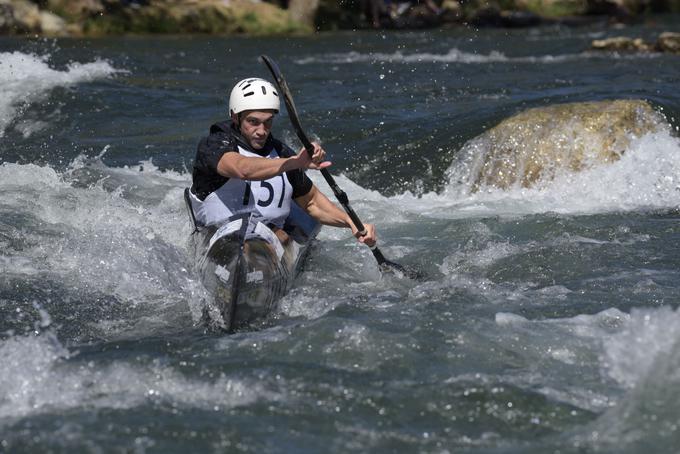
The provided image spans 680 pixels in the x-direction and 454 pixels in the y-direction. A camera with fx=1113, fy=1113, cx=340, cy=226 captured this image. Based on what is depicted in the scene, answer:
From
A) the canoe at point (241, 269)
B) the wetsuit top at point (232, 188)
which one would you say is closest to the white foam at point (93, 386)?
the canoe at point (241, 269)

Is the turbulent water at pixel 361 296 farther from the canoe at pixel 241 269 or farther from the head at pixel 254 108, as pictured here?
the head at pixel 254 108

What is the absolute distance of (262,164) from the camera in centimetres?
645

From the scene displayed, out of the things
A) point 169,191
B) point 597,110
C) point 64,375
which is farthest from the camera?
point 597,110

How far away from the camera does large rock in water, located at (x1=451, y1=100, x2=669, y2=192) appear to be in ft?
35.4

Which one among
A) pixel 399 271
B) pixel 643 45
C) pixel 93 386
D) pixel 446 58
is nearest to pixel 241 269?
pixel 93 386

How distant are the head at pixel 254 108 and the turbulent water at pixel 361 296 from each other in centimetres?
93

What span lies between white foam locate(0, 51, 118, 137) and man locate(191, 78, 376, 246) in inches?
243

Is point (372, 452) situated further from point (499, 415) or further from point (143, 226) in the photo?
point (143, 226)

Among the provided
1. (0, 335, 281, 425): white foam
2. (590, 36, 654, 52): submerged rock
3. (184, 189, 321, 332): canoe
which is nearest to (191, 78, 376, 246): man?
(184, 189, 321, 332): canoe

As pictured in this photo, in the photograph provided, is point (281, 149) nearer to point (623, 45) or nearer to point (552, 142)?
point (552, 142)

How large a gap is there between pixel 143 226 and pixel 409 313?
9.48 feet

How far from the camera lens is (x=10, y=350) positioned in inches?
219

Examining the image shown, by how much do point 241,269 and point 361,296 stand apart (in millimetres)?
1005

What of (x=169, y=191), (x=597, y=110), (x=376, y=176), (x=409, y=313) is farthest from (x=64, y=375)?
(x=597, y=110)
